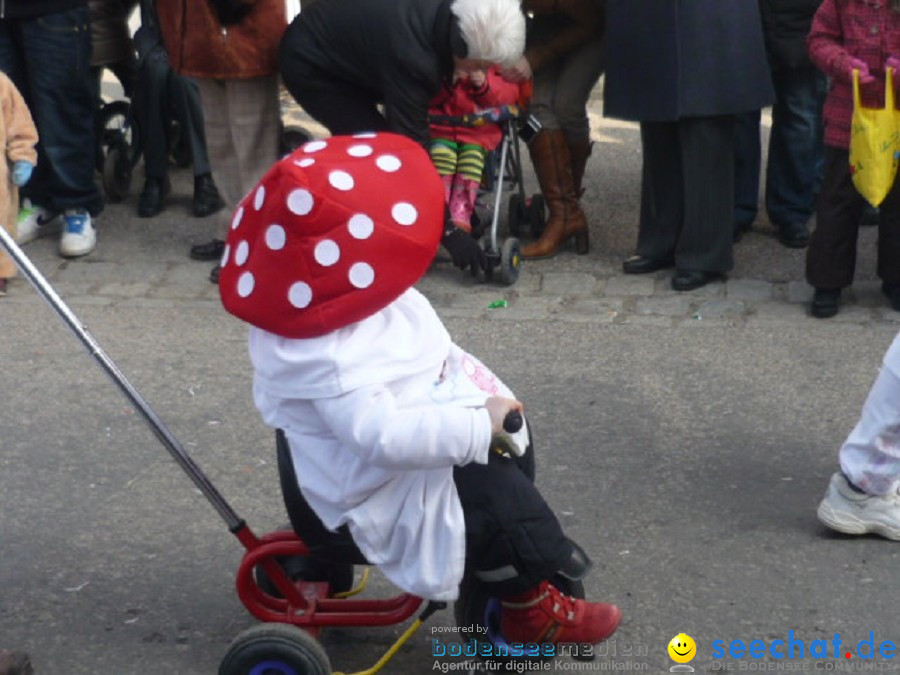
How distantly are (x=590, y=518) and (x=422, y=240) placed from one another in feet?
5.08

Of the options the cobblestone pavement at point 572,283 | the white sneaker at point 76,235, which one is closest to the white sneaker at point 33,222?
the cobblestone pavement at point 572,283

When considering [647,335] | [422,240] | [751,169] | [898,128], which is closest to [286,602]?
[422,240]

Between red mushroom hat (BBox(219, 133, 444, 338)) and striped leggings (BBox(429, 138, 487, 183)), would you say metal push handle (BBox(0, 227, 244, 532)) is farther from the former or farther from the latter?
striped leggings (BBox(429, 138, 487, 183))

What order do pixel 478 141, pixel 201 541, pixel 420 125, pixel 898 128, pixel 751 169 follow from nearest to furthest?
pixel 201 541
pixel 898 128
pixel 420 125
pixel 478 141
pixel 751 169

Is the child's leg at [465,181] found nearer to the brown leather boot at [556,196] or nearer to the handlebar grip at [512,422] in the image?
the brown leather boot at [556,196]

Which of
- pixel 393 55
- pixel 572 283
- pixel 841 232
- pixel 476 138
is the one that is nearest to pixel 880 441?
pixel 841 232

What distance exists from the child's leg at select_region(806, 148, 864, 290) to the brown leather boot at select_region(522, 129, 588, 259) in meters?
1.17

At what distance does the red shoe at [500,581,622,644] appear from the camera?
140 inches

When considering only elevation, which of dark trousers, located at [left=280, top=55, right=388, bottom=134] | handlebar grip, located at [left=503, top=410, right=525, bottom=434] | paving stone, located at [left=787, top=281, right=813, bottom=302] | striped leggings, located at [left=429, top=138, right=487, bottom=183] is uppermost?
handlebar grip, located at [left=503, top=410, right=525, bottom=434]

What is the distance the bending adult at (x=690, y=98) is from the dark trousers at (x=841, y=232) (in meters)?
0.44

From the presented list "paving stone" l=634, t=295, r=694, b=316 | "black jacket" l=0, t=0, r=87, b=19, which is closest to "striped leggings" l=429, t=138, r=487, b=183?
"paving stone" l=634, t=295, r=694, b=316

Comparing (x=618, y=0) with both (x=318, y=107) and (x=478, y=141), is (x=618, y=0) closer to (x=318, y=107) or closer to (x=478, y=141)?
(x=478, y=141)

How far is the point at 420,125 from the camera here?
6.11m

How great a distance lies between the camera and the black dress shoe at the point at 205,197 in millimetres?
7469
